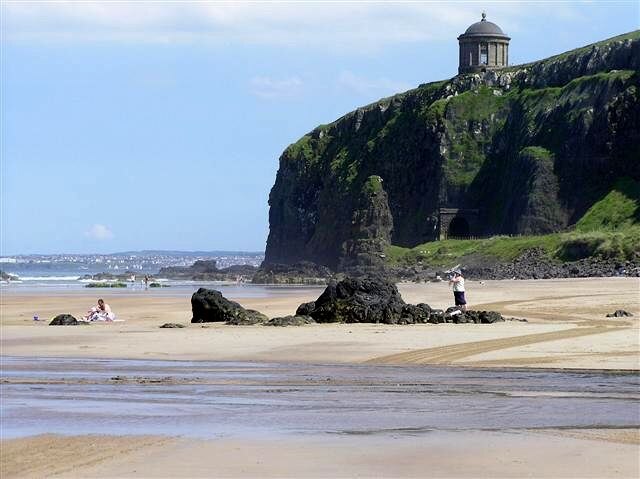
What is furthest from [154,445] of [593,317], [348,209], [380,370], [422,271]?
[348,209]

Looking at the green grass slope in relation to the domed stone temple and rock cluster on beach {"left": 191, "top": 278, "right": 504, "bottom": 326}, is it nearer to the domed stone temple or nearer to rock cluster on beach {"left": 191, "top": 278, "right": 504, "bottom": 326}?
the domed stone temple

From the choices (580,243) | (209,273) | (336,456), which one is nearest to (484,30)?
(209,273)

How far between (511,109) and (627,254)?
150 feet

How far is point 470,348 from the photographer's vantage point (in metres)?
23.6

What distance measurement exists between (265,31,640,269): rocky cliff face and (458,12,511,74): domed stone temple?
4.07m

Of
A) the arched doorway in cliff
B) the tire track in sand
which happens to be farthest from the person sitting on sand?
the arched doorway in cliff

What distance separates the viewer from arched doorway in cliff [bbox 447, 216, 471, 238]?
111500 millimetres

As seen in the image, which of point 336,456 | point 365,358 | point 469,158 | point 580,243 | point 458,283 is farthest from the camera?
point 469,158

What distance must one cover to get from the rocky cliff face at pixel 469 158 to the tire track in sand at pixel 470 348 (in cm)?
7349

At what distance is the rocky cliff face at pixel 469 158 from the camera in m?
99.8

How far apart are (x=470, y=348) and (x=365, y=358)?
2275 millimetres

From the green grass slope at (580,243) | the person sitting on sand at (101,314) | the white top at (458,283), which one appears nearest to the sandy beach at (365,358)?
the person sitting on sand at (101,314)

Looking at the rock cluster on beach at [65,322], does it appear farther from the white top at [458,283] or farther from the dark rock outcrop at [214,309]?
the white top at [458,283]

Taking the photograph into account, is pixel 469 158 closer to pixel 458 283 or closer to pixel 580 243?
pixel 580 243
